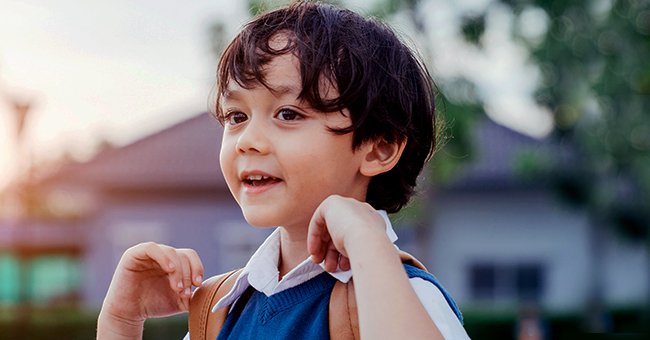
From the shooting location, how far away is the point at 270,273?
1.65 metres

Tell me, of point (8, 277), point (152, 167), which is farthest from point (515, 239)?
point (8, 277)

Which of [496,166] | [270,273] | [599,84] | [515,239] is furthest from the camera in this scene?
[515,239]

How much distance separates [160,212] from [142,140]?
1614 mm

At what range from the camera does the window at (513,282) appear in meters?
20.8

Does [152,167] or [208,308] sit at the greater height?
[152,167]

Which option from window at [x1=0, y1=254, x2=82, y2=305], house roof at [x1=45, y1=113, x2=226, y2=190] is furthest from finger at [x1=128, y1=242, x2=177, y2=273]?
window at [x1=0, y1=254, x2=82, y2=305]

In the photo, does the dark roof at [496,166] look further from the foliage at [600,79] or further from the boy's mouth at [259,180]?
the boy's mouth at [259,180]

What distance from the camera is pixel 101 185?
20.6 metres

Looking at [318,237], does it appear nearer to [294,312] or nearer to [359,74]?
[294,312]

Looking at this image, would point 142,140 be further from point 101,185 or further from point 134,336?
point 134,336

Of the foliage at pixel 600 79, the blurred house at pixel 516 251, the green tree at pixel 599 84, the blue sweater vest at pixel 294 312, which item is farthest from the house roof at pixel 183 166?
the blue sweater vest at pixel 294 312

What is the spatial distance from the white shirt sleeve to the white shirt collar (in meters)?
0.11

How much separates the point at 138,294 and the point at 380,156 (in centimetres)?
51

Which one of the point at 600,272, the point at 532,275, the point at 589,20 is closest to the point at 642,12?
the point at 589,20
